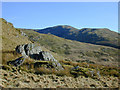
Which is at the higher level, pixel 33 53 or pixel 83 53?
pixel 33 53

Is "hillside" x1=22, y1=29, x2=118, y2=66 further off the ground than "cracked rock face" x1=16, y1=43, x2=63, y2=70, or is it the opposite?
"cracked rock face" x1=16, y1=43, x2=63, y2=70

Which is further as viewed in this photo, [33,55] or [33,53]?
[33,53]

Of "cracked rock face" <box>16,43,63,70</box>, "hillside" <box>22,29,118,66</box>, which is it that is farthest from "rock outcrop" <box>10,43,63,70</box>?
"hillside" <box>22,29,118,66</box>

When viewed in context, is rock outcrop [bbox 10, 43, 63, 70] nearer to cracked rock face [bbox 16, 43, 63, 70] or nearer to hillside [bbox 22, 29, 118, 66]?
cracked rock face [bbox 16, 43, 63, 70]

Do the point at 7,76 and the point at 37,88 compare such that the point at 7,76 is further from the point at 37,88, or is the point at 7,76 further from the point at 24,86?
the point at 37,88

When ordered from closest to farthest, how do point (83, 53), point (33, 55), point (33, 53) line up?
point (33, 55) → point (33, 53) → point (83, 53)

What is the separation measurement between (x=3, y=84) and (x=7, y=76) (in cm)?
182

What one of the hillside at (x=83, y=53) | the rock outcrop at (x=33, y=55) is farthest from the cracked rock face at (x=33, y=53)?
the hillside at (x=83, y=53)

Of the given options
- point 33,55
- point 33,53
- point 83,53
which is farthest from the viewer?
point 83,53

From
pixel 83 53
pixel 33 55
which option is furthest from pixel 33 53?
pixel 83 53

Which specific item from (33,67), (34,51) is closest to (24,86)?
(33,67)

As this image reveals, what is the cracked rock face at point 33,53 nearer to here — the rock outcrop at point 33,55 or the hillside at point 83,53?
the rock outcrop at point 33,55

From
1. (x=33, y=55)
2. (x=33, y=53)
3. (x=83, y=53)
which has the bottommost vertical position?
(x=83, y=53)

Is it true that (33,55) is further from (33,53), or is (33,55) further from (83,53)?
(83,53)
